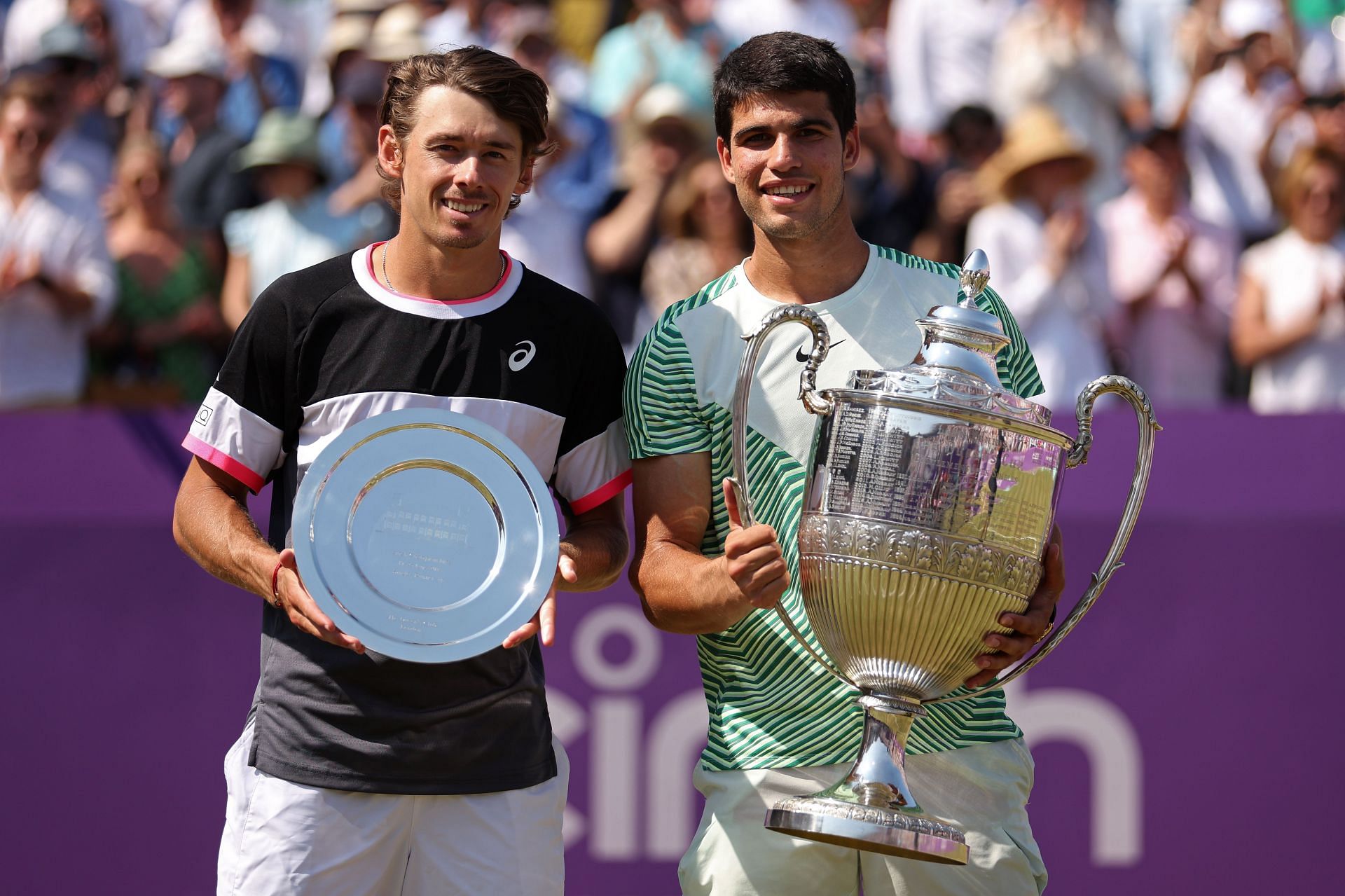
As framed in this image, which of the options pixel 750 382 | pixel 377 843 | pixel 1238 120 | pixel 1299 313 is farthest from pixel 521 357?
pixel 1238 120

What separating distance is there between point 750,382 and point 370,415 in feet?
2.29

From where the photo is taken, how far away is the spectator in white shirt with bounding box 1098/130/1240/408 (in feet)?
23.3

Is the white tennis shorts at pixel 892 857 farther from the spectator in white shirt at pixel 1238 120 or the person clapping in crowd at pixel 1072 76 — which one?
the person clapping in crowd at pixel 1072 76

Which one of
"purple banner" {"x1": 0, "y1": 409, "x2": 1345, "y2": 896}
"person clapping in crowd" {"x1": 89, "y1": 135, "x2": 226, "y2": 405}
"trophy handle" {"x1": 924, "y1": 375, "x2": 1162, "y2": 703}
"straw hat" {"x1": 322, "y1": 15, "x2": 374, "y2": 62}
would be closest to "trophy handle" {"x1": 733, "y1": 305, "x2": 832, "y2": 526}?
"trophy handle" {"x1": 924, "y1": 375, "x2": 1162, "y2": 703}

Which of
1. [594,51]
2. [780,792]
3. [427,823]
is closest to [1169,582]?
[780,792]

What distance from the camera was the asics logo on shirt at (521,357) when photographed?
338 centimetres

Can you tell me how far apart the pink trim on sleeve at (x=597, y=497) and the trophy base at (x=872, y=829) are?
2.44ft

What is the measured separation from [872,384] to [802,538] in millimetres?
306

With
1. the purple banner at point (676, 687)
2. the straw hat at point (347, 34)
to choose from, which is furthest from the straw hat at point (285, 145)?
the purple banner at point (676, 687)

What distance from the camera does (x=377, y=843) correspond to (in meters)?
3.29

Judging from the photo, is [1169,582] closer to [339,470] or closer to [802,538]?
[802,538]

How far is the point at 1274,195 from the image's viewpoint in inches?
307

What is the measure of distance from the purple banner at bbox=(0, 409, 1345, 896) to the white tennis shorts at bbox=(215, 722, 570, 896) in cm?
181

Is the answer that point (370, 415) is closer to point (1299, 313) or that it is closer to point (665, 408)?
point (665, 408)
